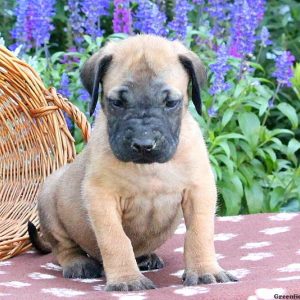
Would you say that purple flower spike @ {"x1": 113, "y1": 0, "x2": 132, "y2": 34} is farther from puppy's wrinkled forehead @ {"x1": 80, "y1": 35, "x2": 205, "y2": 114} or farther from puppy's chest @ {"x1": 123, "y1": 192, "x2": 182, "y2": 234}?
puppy's chest @ {"x1": 123, "y1": 192, "x2": 182, "y2": 234}

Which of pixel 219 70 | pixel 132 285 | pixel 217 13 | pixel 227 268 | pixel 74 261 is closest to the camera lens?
pixel 132 285

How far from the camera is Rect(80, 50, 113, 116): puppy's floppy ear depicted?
4.39 meters

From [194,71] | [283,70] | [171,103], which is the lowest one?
[283,70]

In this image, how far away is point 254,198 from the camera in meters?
6.48

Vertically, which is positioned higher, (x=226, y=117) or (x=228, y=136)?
(x=226, y=117)

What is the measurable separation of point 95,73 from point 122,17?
2682mm

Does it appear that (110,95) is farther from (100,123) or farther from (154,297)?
(154,297)

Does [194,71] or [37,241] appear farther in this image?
[37,241]

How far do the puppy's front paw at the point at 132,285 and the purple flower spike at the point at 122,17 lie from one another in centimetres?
312

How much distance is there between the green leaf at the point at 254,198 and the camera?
6461mm

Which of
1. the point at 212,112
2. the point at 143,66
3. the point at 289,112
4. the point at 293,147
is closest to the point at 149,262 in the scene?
the point at 143,66

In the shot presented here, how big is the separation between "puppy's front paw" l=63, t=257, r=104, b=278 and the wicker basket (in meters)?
0.62

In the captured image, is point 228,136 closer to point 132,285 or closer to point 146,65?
point 146,65

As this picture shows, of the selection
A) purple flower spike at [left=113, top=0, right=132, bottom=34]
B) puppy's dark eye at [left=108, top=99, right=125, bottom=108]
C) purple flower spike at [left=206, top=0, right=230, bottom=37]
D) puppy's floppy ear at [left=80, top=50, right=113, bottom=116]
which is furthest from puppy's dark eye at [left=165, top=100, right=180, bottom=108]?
purple flower spike at [left=206, top=0, right=230, bottom=37]
